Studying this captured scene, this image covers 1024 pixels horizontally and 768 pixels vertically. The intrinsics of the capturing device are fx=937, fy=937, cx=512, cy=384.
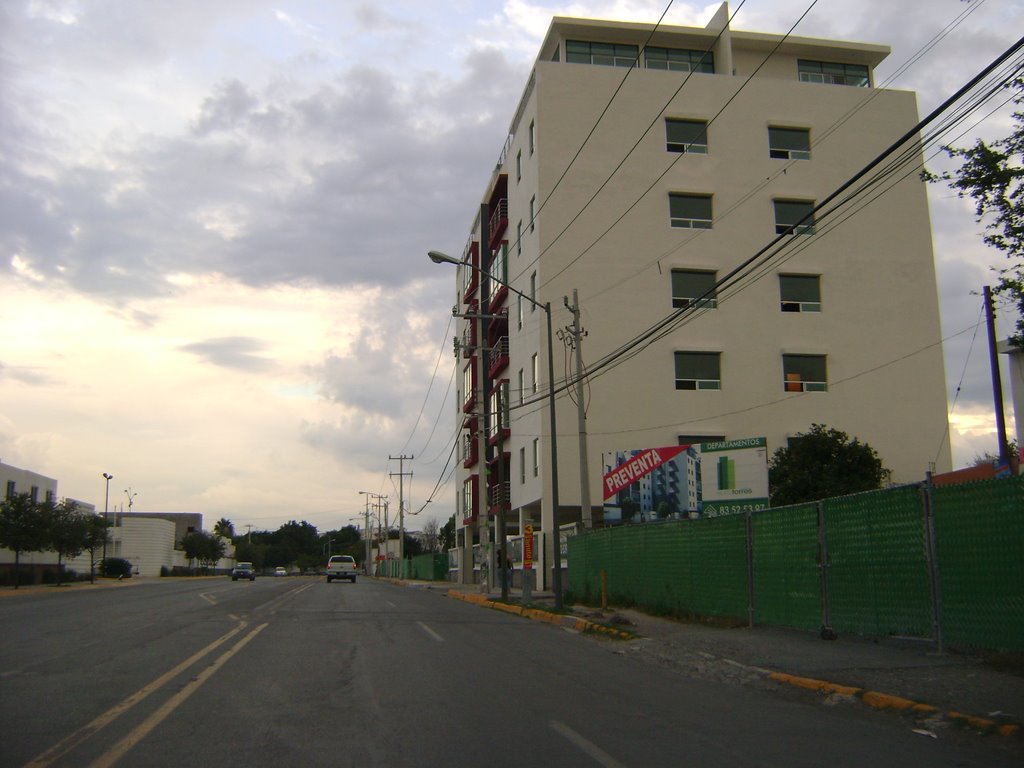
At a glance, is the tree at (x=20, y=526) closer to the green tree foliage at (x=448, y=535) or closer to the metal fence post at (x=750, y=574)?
the metal fence post at (x=750, y=574)

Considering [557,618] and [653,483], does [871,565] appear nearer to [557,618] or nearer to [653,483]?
[557,618]

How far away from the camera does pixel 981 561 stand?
1090cm

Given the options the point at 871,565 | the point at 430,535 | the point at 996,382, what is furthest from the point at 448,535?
the point at 871,565

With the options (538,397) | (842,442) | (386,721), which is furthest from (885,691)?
(538,397)

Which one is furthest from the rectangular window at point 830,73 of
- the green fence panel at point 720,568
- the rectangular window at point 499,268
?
the green fence panel at point 720,568

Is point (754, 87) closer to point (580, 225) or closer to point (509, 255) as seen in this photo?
point (580, 225)

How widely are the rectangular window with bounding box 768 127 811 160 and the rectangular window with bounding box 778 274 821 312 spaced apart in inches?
230

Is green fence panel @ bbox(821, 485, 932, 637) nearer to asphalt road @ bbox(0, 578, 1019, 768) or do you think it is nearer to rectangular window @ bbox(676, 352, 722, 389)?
asphalt road @ bbox(0, 578, 1019, 768)

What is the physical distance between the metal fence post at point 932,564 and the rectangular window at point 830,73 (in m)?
39.4

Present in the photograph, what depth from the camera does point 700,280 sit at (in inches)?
1666

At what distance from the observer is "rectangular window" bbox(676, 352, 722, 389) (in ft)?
135

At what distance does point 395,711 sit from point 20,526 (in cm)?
4680

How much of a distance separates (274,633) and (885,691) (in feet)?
34.8

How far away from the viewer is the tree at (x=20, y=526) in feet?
158
